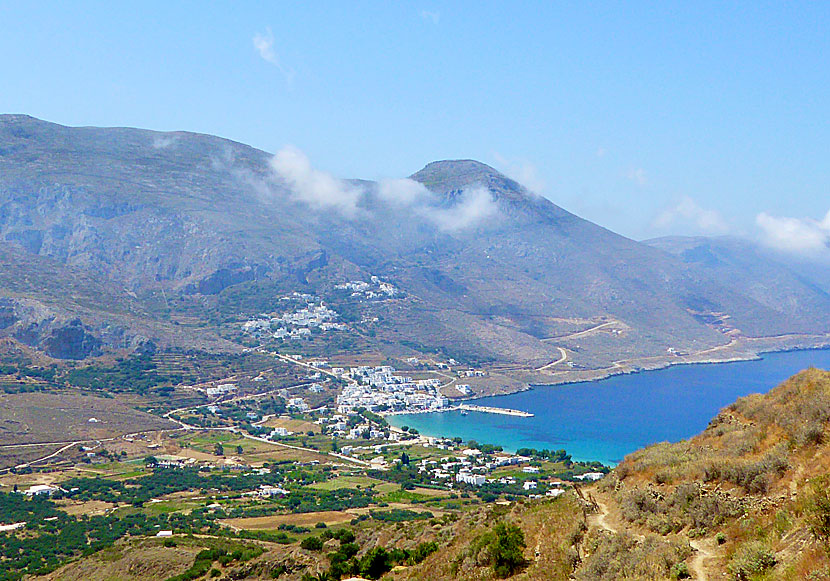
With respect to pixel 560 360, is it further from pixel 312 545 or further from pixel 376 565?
pixel 376 565

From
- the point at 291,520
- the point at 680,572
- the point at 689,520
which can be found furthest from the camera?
the point at 291,520

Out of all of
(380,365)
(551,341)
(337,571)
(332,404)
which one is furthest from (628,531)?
(551,341)

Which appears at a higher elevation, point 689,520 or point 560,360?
point 689,520

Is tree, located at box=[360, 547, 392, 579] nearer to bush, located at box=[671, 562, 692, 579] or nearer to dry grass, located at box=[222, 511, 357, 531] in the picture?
bush, located at box=[671, 562, 692, 579]

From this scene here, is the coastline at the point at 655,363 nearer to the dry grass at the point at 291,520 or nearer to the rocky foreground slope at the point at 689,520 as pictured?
the dry grass at the point at 291,520

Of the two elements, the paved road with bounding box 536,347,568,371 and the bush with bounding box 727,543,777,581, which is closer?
the bush with bounding box 727,543,777,581

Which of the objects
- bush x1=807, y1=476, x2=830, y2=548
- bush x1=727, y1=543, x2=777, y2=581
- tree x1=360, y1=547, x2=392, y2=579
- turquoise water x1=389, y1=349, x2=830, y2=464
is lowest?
turquoise water x1=389, y1=349, x2=830, y2=464

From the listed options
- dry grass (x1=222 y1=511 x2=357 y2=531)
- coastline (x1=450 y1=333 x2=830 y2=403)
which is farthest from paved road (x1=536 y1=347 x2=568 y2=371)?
dry grass (x1=222 y1=511 x2=357 y2=531)

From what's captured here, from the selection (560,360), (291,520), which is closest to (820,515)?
(291,520)
